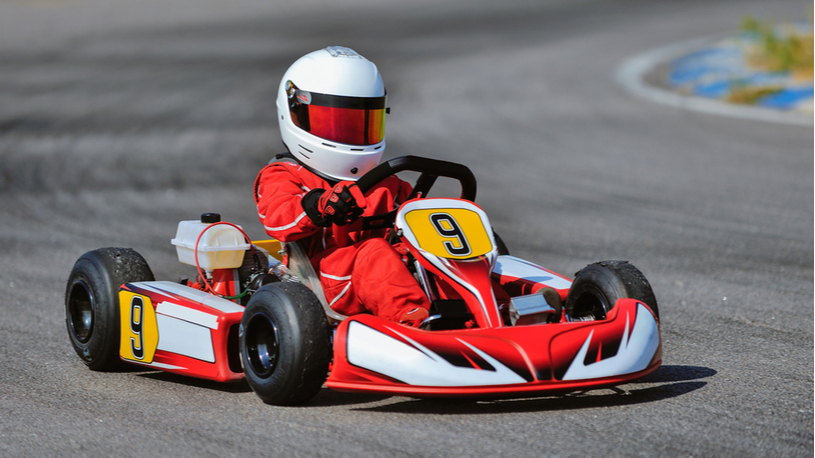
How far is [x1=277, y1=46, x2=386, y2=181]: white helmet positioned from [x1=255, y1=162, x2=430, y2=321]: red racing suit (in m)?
0.10

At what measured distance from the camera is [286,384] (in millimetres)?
3371

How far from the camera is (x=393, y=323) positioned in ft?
11.1

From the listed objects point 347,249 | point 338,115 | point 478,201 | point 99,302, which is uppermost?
point 338,115

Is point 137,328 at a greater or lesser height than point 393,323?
lesser

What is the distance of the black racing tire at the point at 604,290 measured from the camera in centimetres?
381

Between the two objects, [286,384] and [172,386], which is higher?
[286,384]

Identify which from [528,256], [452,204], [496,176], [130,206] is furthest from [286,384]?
[496,176]

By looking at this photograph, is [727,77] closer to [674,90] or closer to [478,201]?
[674,90]

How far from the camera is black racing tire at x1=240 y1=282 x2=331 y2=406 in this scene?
11.0ft

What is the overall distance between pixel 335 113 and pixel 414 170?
0.58 meters

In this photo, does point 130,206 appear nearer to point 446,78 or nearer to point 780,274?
point 780,274

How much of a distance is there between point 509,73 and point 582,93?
6.93 feet

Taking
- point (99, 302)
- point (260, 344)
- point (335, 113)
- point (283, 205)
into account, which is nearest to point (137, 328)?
point (99, 302)

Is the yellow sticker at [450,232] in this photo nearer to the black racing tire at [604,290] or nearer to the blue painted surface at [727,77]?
the black racing tire at [604,290]
